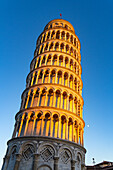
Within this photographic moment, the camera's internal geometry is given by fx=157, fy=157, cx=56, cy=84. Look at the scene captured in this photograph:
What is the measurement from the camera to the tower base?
17.7m

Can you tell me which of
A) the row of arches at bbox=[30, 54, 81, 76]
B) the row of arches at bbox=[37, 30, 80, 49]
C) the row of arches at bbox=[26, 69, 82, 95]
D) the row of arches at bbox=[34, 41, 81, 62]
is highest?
the row of arches at bbox=[37, 30, 80, 49]

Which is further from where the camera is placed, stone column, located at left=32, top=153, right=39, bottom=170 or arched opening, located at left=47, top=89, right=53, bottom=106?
arched opening, located at left=47, top=89, right=53, bottom=106

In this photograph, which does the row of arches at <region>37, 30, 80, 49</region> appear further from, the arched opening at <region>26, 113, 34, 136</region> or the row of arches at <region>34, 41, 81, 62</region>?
the arched opening at <region>26, 113, 34, 136</region>

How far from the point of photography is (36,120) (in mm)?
21781

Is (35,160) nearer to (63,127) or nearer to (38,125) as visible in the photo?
(38,125)

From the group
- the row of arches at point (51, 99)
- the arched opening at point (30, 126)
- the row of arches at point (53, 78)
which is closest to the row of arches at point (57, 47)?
the row of arches at point (53, 78)

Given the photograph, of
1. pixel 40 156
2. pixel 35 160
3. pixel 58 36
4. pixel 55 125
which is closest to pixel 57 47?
pixel 58 36

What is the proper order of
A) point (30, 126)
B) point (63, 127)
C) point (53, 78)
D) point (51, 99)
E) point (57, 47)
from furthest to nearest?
point (57, 47) < point (53, 78) < point (51, 99) < point (63, 127) < point (30, 126)

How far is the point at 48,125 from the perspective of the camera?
2103 centimetres

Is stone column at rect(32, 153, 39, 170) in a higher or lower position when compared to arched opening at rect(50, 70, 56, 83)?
lower

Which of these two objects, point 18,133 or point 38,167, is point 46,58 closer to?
point 18,133

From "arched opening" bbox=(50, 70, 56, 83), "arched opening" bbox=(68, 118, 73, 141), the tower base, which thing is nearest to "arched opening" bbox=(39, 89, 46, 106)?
"arched opening" bbox=(50, 70, 56, 83)

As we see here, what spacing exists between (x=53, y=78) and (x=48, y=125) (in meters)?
8.18

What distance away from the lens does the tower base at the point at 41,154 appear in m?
17.7
